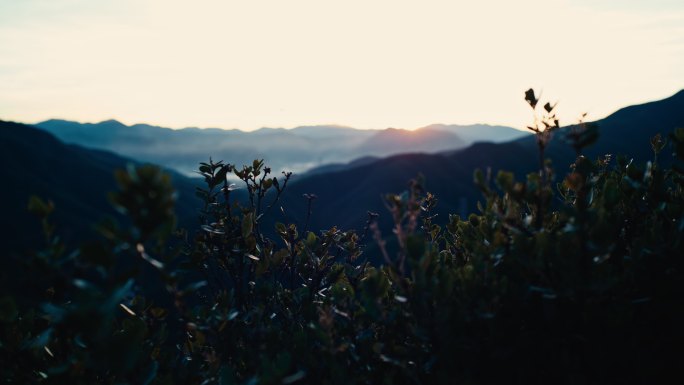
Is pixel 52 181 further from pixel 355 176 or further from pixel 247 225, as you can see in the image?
pixel 247 225

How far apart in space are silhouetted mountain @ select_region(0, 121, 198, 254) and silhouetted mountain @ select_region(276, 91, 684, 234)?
773 inches

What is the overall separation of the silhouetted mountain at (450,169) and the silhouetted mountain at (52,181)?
19646 mm

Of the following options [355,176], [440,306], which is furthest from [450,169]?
[440,306]

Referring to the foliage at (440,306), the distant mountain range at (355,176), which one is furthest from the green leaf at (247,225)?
the distant mountain range at (355,176)

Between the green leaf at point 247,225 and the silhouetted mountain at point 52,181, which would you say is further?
the silhouetted mountain at point 52,181

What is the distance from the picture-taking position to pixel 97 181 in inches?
3664

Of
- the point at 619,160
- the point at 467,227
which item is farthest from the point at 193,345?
the point at 619,160

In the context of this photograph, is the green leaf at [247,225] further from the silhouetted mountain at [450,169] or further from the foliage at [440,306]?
the silhouetted mountain at [450,169]

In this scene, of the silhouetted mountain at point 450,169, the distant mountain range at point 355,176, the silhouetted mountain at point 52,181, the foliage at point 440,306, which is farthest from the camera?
the silhouetted mountain at point 52,181

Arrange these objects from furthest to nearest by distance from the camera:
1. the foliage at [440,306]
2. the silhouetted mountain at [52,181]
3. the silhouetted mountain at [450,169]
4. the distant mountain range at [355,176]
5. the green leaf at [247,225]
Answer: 1. the silhouetted mountain at [52,181]
2. the silhouetted mountain at [450,169]
3. the distant mountain range at [355,176]
4. the green leaf at [247,225]
5. the foliage at [440,306]

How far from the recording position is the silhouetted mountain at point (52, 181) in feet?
236

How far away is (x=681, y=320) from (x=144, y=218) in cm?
268

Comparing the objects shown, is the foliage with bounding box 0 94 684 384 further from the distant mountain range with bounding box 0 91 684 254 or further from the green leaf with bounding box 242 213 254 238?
the distant mountain range with bounding box 0 91 684 254

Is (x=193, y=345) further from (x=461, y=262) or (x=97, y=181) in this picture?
(x=97, y=181)
